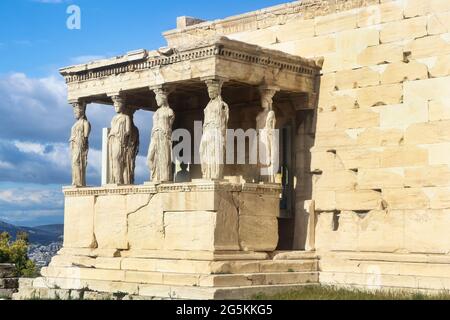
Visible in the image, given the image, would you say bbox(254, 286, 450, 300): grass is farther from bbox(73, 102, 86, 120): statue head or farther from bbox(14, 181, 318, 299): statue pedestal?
bbox(73, 102, 86, 120): statue head

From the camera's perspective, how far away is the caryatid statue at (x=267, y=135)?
16.5 meters

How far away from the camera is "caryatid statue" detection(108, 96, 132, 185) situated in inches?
690

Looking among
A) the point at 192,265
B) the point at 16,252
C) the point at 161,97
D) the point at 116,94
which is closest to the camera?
the point at 192,265

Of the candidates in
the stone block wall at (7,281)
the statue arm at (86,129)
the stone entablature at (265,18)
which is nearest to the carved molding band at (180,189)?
the statue arm at (86,129)

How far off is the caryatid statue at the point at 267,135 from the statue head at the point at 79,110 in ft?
12.3

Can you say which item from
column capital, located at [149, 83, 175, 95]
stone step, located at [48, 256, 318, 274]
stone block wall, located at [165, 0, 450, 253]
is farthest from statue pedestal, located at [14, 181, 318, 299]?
column capital, located at [149, 83, 175, 95]

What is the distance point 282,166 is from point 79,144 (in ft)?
12.9

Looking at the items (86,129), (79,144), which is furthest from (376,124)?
(79,144)

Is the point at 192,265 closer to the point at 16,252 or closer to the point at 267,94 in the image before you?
the point at 267,94

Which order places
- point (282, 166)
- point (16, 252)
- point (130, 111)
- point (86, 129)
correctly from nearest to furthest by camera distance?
point (282, 166)
point (86, 129)
point (130, 111)
point (16, 252)

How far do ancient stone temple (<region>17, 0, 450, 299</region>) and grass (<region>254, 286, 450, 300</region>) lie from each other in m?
0.28

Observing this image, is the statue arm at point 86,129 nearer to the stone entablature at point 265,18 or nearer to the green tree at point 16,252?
the stone entablature at point 265,18

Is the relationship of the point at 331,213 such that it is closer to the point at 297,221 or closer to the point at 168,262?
the point at 297,221

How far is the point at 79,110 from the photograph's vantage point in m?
18.4
